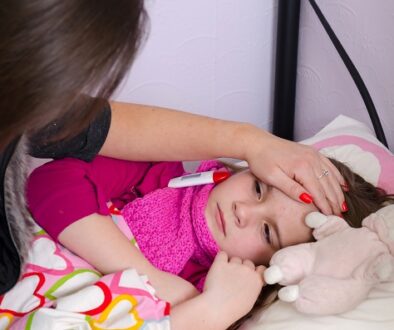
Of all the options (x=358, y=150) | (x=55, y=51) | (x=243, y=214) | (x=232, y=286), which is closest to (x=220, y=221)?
(x=243, y=214)

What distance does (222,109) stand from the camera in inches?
61.1

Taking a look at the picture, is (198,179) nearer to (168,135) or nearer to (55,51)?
(168,135)

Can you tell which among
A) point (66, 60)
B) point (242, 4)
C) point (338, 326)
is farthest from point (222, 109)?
point (66, 60)

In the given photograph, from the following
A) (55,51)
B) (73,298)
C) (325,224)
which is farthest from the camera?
(325,224)

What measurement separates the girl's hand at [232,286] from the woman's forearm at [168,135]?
0.20m

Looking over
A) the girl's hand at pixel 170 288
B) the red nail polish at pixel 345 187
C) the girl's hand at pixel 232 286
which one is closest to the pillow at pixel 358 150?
the red nail polish at pixel 345 187

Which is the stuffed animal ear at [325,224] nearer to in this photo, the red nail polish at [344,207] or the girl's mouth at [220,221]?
the red nail polish at [344,207]

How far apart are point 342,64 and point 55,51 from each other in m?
1.07

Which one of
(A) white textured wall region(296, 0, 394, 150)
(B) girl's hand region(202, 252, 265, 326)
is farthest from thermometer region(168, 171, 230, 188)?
(A) white textured wall region(296, 0, 394, 150)

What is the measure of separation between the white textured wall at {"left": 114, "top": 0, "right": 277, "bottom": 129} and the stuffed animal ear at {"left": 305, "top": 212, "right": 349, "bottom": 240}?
63cm

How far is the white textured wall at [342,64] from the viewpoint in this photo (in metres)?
1.24

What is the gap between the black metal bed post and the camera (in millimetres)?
1420

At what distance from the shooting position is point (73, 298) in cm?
76

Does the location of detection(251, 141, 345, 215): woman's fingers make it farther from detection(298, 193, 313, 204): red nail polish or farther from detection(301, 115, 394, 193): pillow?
detection(301, 115, 394, 193): pillow
